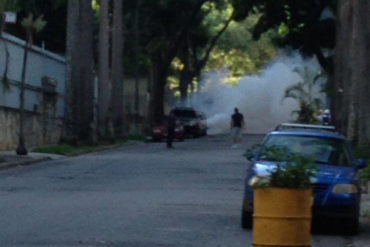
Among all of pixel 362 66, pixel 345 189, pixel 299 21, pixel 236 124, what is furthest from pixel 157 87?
pixel 345 189

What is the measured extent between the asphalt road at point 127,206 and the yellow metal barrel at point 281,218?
3719 millimetres

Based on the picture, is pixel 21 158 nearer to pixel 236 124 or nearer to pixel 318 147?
pixel 236 124

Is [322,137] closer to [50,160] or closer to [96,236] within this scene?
[96,236]

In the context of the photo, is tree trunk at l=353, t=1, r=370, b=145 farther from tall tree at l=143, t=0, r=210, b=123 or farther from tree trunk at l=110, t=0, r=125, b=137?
tall tree at l=143, t=0, r=210, b=123

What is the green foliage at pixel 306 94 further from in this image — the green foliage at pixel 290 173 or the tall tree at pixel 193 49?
the green foliage at pixel 290 173

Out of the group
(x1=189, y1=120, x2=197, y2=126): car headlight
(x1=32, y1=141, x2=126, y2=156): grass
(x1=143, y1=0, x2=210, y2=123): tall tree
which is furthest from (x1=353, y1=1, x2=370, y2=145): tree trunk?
(x1=189, y1=120, x2=197, y2=126): car headlight

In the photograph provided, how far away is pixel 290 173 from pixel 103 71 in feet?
131

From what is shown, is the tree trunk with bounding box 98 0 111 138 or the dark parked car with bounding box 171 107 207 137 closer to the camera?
the tree trunk with bounding box 98 0 111 138

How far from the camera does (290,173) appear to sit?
12414mm

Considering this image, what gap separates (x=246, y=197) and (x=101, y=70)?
116 ft

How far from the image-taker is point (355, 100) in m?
36.7

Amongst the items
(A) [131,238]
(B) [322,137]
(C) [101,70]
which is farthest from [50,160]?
(A) [131,238]

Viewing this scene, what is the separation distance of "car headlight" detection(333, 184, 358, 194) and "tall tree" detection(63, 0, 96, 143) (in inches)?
1089

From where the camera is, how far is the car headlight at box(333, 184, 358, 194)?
1681cm
